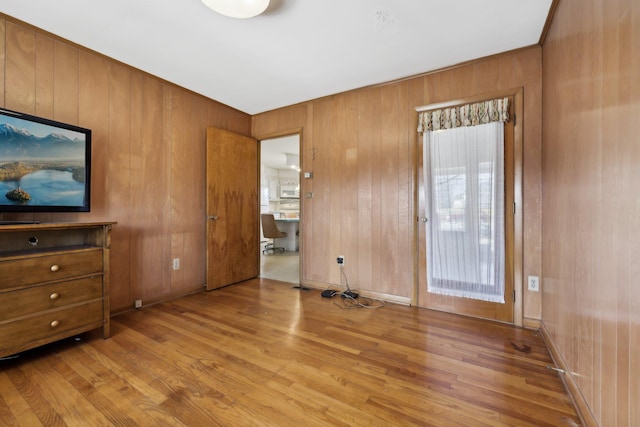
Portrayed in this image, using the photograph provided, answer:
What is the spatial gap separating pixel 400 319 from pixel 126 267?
2.76m

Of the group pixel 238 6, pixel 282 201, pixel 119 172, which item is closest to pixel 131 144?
pixel 119 172

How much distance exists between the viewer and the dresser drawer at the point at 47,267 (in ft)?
5.30

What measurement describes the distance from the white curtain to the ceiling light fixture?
6.16 ft

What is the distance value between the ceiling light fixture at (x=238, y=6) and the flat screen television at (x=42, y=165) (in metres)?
1.52

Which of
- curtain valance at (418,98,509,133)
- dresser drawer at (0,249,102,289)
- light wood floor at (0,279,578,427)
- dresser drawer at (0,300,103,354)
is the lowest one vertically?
light wood floor at (0,279,578,427)

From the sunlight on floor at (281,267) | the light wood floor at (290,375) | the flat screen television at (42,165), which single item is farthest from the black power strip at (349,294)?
the flat screen television at (42,165)

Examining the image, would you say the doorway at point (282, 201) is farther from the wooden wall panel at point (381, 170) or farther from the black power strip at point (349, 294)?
the black power strip at point (349, 294)

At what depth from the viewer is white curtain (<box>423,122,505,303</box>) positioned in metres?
2.35

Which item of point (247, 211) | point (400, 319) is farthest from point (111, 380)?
point (247, 211)

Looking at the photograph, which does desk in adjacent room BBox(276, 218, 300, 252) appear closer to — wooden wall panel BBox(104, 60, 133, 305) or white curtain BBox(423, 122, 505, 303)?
wooden wall panel BBox(104, 60, 133, 305)

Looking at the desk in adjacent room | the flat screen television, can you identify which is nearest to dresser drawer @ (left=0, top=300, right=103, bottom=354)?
the flat screen television

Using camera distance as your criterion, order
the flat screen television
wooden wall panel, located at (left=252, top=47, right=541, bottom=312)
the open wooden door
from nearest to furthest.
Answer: the flat screen television → wooden wall panel, located at (left=252, top=47, right=541, bottom=312) → the open wooden door

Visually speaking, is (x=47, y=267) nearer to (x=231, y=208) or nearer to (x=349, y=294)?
(x=231, y=208)

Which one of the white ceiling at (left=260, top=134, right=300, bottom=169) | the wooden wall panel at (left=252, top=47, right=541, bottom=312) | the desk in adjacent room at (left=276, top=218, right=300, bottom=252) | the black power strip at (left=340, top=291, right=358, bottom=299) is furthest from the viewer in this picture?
the desk in adjacent room at (left=276, top=218, right=300, bottom=252)
